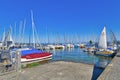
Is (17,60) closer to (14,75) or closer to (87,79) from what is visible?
(14,75)

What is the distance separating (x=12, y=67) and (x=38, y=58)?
668 inches

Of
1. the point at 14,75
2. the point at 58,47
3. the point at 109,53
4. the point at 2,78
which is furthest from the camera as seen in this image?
the point at 58,47

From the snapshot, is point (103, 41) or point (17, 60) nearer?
point (17, 60)

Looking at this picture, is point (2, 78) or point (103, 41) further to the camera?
point (103, 41)

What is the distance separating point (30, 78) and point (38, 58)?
17.8 metres

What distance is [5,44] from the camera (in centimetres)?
4297

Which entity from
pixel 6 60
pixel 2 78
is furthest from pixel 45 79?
pixel 6 60

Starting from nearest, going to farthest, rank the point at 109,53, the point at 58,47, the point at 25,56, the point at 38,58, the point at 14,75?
the point at 14,75 < the point at 25,56 < the point at 38,58 < the point at 109,53 < the point at 58,47

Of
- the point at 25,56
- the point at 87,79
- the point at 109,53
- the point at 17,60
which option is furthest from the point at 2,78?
the point at 109,53

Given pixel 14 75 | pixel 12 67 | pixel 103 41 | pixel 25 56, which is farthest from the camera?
pixel 103 41

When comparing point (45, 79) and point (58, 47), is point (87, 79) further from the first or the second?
A: point (58, 47)

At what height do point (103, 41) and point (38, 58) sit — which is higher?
point (103, 41)

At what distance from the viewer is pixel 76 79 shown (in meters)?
8.50

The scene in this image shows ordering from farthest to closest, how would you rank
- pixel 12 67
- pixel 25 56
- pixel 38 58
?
pixel 38 58, pixel 25 56, pixel 12 67
